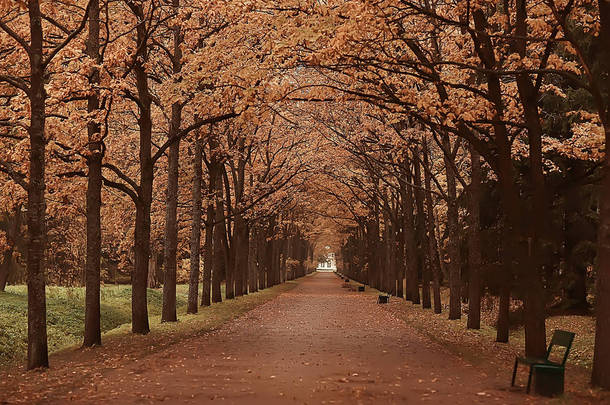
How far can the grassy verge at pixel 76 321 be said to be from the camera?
19.2 meters

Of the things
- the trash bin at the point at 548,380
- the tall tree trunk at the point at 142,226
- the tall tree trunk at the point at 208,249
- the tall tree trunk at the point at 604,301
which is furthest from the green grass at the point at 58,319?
the tall tree trunk at the point at 604,301

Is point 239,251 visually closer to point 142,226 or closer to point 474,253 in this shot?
point 142,226

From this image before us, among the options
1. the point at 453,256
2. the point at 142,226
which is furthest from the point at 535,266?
the point at 142,226

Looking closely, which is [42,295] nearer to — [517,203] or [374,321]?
[517,203]

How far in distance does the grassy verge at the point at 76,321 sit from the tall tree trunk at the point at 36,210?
3405mm

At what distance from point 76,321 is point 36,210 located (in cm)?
1474

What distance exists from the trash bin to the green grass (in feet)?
40.8

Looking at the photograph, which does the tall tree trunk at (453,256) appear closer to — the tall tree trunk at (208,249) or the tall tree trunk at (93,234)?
the tall tree trunk at (208,249)

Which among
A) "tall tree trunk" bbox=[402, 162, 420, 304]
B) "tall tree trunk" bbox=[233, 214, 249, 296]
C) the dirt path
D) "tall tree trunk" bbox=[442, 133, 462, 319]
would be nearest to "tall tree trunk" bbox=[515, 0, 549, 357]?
the dirt path

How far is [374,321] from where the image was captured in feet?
81.4

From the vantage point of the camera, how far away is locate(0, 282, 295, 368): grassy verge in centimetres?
1923

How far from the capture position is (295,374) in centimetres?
1241

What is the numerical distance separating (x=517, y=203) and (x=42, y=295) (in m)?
9.69

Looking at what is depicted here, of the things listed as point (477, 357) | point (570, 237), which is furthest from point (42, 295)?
point (570, 237)
